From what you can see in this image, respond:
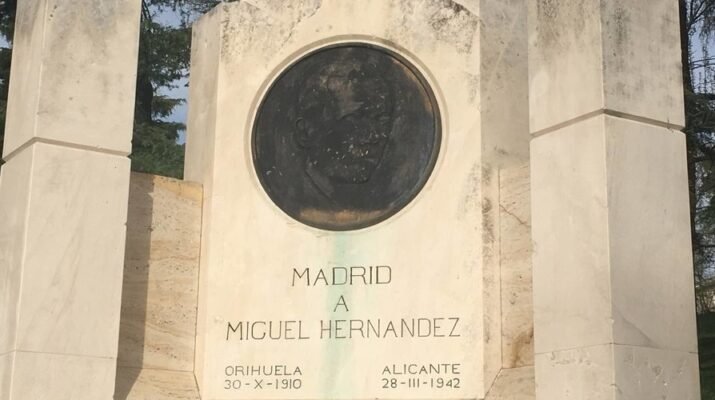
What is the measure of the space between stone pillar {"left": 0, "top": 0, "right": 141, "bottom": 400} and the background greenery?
30.5 feet

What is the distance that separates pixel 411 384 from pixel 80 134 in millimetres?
3263

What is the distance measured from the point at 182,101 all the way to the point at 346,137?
53.4 feet

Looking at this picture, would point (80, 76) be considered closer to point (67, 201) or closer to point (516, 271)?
point (67, 201)

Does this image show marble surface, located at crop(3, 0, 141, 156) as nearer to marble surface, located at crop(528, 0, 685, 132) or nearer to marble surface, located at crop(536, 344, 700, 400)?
marble surface, located at crop(528, 0, 685, 132)

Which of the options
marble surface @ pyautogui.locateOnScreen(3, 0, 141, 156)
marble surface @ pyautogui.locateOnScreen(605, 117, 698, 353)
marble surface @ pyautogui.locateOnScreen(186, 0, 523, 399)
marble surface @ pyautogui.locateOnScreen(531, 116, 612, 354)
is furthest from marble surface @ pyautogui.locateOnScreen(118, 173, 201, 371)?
marble surface @ pyautogui.locateOnScreen(605, 117, 698, 353)

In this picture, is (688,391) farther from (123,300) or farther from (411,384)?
(123,300)

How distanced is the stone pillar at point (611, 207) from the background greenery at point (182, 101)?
319 inches

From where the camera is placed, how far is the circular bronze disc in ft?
31.1

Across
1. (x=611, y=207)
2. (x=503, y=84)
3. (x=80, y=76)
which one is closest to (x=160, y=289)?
(x=80, y=76)

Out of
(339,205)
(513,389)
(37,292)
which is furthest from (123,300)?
(513,389)

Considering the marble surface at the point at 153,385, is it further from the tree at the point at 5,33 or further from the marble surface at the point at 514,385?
the tree at the point at 5,33

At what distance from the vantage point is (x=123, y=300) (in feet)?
31.3

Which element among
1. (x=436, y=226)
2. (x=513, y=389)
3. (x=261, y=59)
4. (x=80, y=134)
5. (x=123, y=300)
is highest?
(x=261, y=59)

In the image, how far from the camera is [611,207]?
728 centimetres
